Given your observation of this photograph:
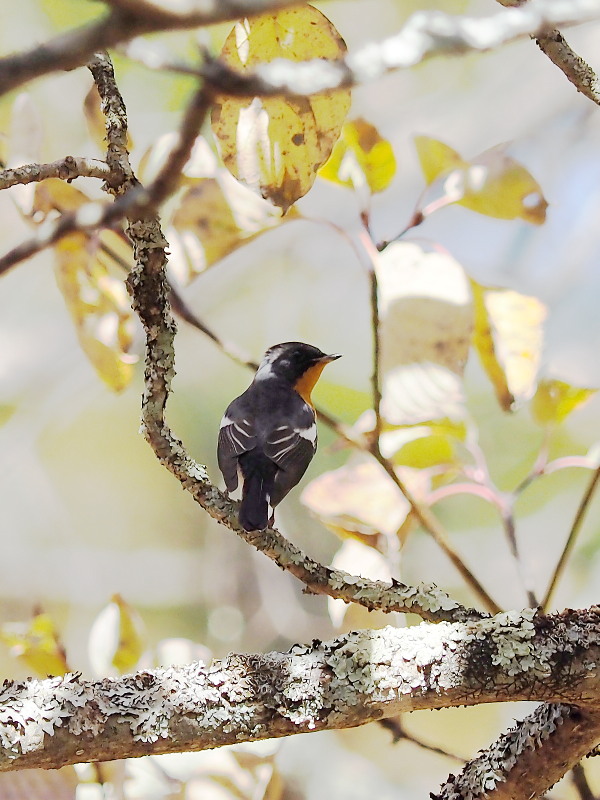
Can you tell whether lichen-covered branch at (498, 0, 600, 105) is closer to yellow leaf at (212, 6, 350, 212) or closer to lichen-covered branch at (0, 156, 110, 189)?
yellow leaf at (212, 6, 350, 212)

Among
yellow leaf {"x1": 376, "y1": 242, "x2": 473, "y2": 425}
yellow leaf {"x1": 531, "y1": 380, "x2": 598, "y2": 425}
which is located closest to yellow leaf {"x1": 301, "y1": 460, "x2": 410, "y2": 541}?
yellow leaf {"x1": 376, "y1": 242, "x2": 473, "y2": 425}

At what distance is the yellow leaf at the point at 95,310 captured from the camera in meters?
1.06

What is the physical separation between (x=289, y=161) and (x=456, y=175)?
34 centimetres

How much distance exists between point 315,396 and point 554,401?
1.82ft

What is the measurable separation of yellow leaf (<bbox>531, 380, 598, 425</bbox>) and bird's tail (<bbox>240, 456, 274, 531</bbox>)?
1.10 feet

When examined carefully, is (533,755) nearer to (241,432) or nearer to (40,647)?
(241,432)

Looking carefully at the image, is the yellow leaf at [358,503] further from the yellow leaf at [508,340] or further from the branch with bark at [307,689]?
the branch with bark at [307,689]

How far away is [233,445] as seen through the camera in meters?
0.93

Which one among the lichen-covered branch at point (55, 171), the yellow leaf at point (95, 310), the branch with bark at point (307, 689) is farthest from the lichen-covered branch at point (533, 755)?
the yellow leaf at point (95, 310)

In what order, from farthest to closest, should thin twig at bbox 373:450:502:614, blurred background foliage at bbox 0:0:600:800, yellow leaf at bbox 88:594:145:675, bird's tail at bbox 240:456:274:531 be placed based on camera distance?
blurred background foliage at bbox 0:0:600:800 → yellow leaf at bbox 88:594:145:675 → thin twig at bbox 373:450:502:614 → bird's tail at bbox 240:456:274:531

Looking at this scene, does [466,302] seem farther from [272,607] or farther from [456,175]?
[272,607]

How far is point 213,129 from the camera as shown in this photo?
78 centimetres

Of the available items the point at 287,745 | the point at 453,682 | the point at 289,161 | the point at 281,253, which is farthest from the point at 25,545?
the point at 453,682

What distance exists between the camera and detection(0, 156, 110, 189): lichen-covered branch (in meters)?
0.57
